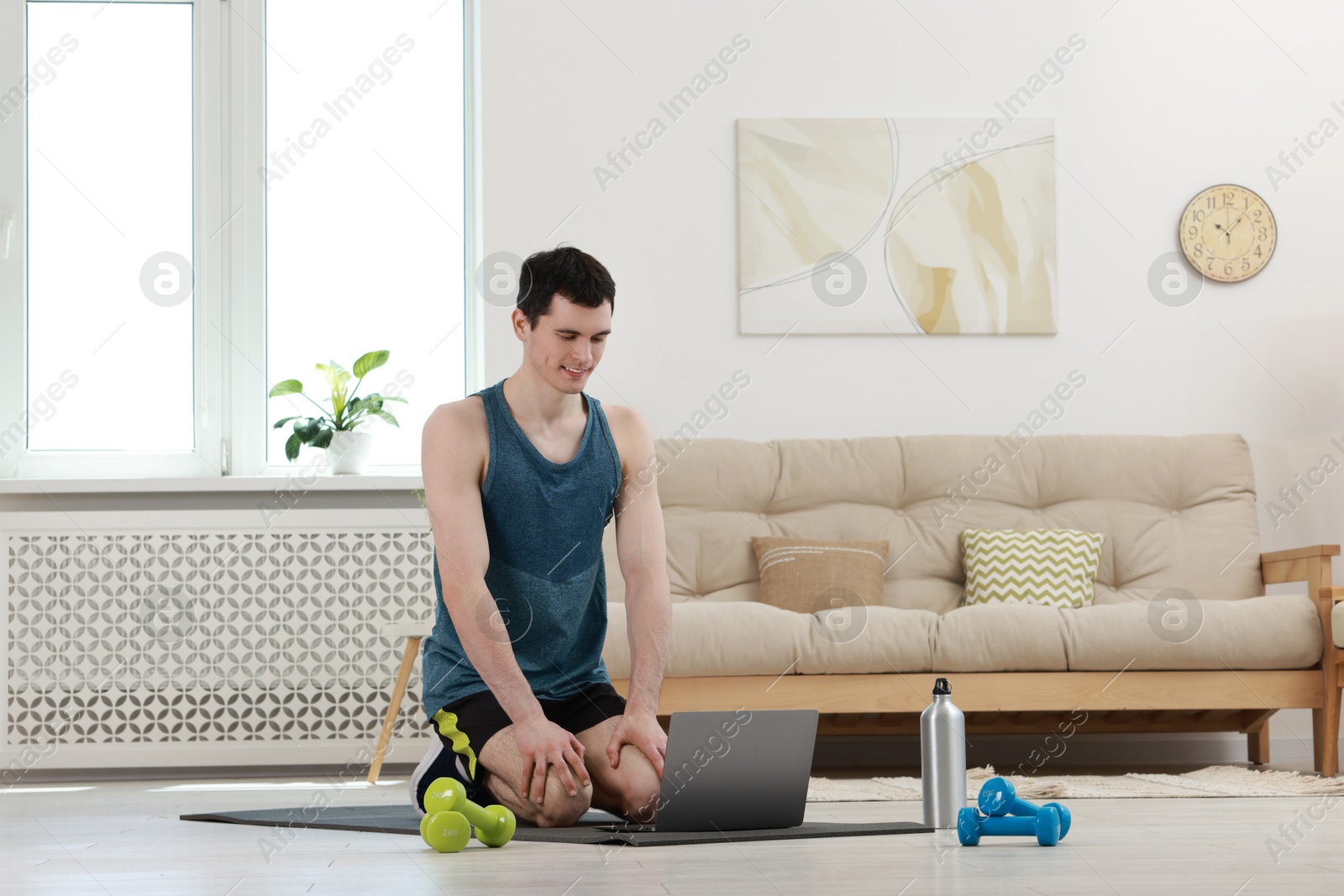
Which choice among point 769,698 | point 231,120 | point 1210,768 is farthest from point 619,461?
point 231,120

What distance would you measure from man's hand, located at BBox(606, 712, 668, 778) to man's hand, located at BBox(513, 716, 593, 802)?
0.27 feet

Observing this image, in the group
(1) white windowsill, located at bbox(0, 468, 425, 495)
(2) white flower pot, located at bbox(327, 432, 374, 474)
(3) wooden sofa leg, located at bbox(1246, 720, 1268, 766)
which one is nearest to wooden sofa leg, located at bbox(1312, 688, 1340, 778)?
(3) wooden sofa leg, located at bbox(1246, 720, 1268, 766)

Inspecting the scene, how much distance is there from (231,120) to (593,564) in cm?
256

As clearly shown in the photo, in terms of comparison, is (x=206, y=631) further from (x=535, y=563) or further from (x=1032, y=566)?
(x=1032, y=566)

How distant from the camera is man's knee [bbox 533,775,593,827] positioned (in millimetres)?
1899

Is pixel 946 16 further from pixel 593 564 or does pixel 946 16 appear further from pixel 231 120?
pixel 593 564

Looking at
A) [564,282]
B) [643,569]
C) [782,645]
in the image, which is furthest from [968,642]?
[564,282]

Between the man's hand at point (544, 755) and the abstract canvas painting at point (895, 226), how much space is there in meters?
2.21

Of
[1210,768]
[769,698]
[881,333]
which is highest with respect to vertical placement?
[881,333]

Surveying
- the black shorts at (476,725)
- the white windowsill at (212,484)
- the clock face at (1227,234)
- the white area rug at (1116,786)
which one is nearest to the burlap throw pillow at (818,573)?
the white area rug at (1116,786)

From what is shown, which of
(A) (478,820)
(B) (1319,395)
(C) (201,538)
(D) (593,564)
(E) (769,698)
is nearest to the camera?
(A) (478,820)

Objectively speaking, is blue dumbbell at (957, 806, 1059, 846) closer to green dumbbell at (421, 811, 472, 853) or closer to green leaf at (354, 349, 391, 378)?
green dumbbell at (421, 811, 472, 853)

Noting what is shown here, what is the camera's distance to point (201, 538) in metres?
3.64

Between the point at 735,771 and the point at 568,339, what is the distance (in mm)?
674
